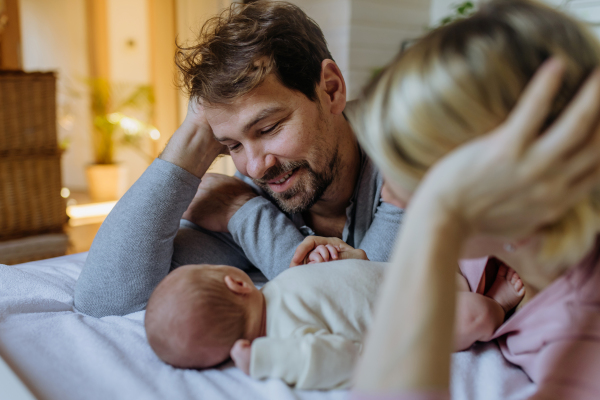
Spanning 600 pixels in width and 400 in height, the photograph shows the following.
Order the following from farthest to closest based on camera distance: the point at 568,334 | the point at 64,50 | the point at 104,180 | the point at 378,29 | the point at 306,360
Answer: the point at 64,50
the point at 104,180
the point at 378,29
the point at 306,360
the point at 568,334

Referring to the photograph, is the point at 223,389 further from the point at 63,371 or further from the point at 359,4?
the point at 359,4

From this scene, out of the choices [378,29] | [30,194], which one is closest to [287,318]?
[30,194]

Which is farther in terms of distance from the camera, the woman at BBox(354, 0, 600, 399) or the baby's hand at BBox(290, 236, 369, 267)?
the baby's hand at BBox(290, 236, 369, 267)

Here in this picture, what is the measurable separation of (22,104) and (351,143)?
6.45ft

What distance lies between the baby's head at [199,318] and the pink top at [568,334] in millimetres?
501

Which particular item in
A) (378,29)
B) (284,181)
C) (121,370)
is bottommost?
(121,370)

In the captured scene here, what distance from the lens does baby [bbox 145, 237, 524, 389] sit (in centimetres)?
81

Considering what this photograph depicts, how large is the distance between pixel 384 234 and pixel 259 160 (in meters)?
0.41

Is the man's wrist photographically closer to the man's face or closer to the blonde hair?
the man's face

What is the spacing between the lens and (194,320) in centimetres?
82

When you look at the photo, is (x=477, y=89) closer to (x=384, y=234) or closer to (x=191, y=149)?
(x=384, y=234)

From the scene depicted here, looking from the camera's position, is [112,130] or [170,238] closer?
[170,238]

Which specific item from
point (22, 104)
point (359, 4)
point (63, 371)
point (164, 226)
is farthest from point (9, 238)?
point (359, 4)

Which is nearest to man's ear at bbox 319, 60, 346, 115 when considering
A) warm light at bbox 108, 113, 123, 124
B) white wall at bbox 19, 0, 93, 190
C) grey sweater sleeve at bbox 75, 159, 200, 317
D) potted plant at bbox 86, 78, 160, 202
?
grey sweater sleeve at bbox 75, 159, 200, 317
